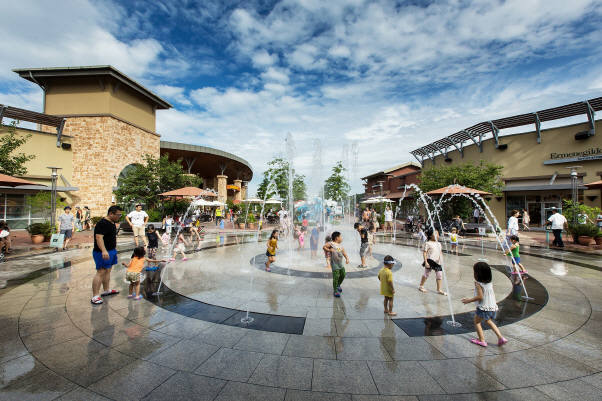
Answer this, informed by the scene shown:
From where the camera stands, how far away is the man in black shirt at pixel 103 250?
494cm

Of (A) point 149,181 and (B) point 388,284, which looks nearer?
(B) point 388,284

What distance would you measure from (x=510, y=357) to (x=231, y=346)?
369cm

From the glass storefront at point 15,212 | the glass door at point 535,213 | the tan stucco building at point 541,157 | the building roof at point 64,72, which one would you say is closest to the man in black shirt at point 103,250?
the glass storefront at point 15,212

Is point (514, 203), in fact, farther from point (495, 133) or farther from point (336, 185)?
point (336, 185)

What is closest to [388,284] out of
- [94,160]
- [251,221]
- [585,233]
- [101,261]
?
[101,261]

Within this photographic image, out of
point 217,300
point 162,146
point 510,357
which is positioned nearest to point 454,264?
point 510,357

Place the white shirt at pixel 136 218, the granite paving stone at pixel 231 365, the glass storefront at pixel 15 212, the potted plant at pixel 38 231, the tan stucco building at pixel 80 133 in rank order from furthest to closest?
the tan stucco building at pixel 80 133 < the glass storefront at pixel 15 212 < the potted plant at pixel 38 231 < the white shirt at pixel 136 218 < the granite paving stone at pixel 231 365

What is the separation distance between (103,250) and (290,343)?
→ 13.0ft

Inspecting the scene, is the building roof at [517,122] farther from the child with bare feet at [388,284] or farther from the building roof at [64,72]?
the building roof at [64,72]

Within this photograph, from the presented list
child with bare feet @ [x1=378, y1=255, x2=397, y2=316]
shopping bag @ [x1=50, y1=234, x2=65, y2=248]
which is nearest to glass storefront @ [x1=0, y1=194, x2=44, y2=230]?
shopping bag @ [x1=50, y1=234, x2=65, y2=248]

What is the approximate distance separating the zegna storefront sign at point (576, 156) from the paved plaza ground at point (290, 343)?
793 inches

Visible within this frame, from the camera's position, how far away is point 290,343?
3.70 metres

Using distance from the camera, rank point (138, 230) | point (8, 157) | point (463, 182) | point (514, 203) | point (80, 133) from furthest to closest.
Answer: point (514, 203), point (80, 133), point (463, 182), point (8, 157), point (138, 230)

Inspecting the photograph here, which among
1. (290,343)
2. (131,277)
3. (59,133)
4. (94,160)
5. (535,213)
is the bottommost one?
(290,343)
